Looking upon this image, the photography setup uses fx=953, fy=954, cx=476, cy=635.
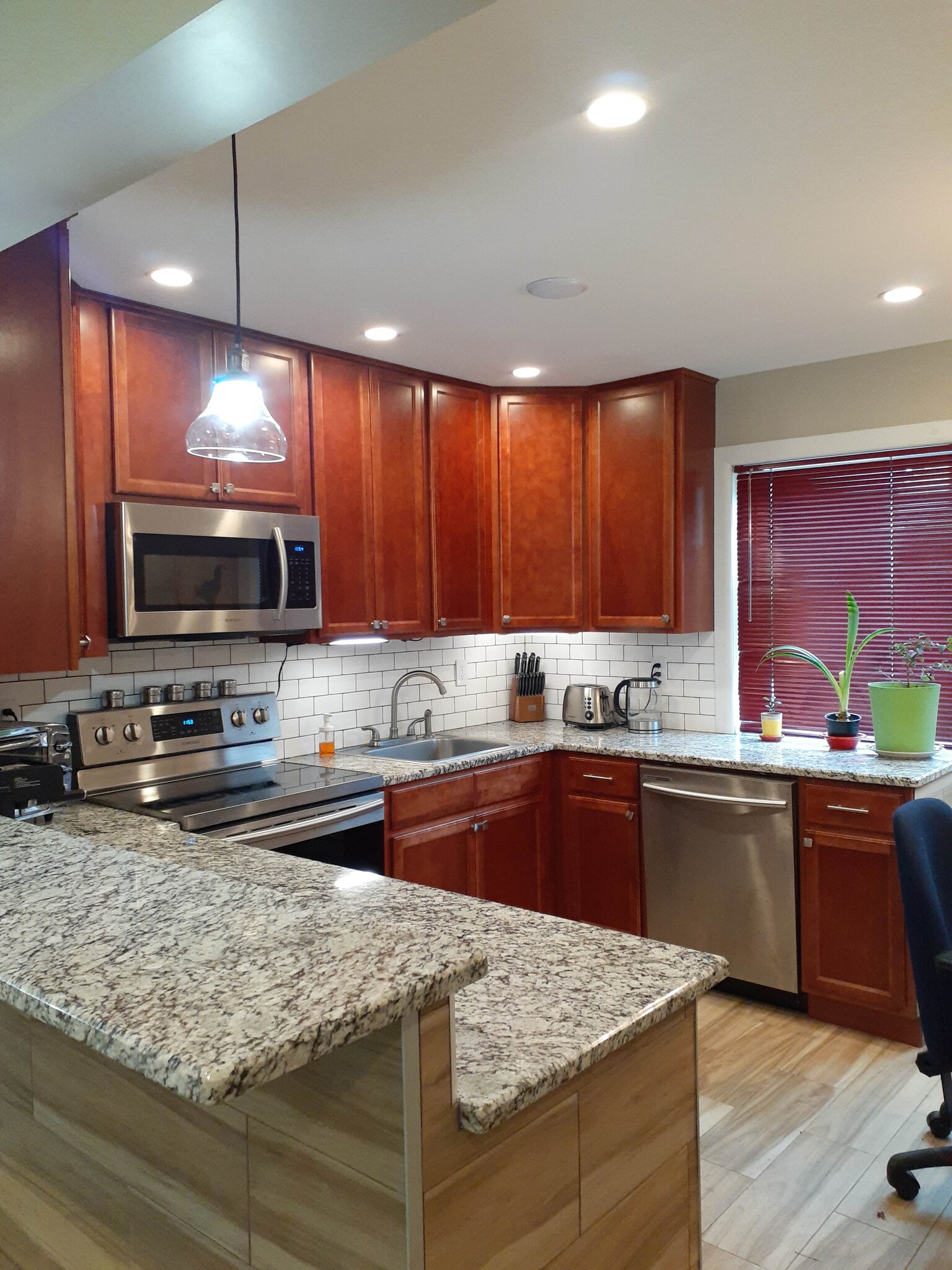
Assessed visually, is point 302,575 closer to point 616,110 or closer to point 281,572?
point 281,572

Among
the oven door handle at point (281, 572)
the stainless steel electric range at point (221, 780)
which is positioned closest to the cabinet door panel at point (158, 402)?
the oven door handle at point (281, 572)

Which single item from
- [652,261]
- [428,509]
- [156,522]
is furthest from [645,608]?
[156,522]

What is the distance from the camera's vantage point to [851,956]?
131 inches

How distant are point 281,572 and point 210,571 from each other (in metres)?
0.24

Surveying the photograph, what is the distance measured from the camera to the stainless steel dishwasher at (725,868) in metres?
3.46

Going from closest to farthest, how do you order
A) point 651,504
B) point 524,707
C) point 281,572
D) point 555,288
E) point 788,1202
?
point 788,1202
point 555,288
point 281,572
point 651,504
point 524,707

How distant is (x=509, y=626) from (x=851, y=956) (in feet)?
6.23

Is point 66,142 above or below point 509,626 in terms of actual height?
above

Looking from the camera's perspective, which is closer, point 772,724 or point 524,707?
point 772,724

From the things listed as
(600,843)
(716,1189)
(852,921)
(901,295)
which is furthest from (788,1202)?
(901,295)

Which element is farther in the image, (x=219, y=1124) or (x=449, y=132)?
(x=449, y=132)

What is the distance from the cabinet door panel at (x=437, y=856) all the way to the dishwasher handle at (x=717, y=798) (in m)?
0.76

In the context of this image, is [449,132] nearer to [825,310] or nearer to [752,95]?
[752,95]

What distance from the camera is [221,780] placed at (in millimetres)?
3246
